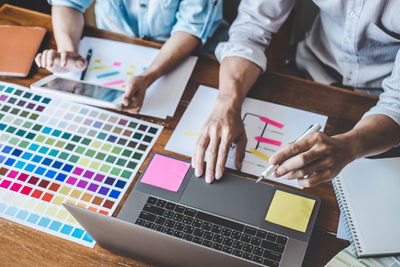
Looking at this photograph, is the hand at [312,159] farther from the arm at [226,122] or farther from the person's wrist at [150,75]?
the person's wrist at [150,75]

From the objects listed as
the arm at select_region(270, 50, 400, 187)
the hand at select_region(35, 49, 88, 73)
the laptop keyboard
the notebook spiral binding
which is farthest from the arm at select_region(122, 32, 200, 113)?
the notebook spiral binding

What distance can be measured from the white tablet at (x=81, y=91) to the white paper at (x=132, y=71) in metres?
0.04

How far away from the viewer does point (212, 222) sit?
806 mm

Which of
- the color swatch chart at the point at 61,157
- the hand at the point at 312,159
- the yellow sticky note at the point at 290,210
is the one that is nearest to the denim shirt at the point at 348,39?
the hand at the point at 312,159

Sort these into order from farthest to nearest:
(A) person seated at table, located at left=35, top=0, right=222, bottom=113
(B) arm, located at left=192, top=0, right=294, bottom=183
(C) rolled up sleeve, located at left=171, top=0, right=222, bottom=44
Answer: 1. (C) rolled up sleeve, located at left=171, top=0, right=222, bottom=44
2. (A) person seated at table, located at left=35, top=0, right=222, bottom=113
3. (B) arm, located at left=192, top=0, right=294, bottom=183

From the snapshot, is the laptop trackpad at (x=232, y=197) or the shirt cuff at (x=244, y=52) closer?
the laptop trackpad at (x=232, y=197)

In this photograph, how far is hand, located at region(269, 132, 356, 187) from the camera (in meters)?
0.80

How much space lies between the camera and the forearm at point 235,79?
3.39 feet

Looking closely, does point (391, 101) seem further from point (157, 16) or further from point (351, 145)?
point (157, 16)

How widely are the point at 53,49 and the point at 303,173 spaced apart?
2.95 ft

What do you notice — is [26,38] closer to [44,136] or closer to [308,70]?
[44,136]

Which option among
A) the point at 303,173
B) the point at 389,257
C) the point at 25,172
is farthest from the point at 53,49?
the point at 389,257

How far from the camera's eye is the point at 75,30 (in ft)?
4.09

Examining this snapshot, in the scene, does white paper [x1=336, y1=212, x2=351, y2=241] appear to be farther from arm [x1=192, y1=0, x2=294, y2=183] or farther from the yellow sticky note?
arm [x1=192, y1=0, x2=294, y2=183]
